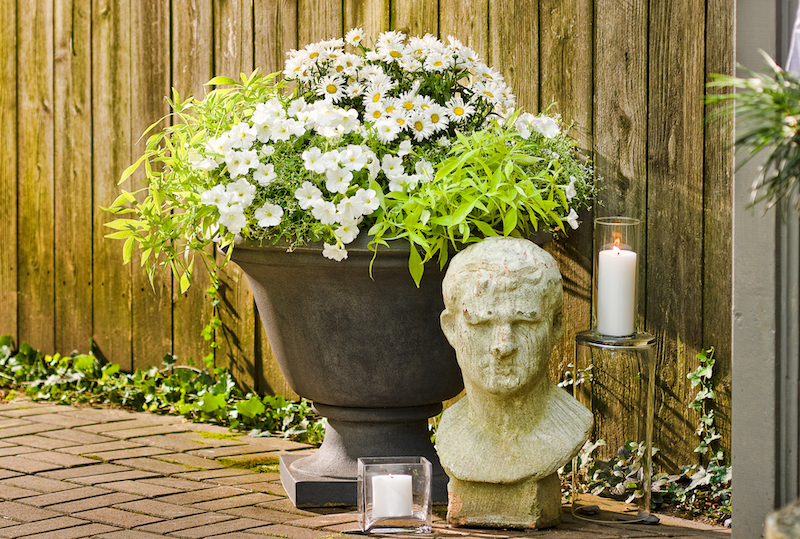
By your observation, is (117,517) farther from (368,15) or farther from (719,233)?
(368,15)

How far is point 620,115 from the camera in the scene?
10.4 feet

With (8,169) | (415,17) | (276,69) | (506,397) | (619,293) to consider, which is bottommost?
(506,397)

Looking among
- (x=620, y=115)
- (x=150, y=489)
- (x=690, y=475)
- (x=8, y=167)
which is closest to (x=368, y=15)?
(x=620, y=115)

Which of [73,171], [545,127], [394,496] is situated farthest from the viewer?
[73,171]

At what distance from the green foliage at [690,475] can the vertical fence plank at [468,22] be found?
4.67ft

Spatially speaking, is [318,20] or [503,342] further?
[318,20]

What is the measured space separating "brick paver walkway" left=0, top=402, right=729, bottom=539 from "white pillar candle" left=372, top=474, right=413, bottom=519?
88mm

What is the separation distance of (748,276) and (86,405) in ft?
10.5

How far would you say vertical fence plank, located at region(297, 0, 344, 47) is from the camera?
12.7ft

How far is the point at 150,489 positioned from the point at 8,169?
2919mm

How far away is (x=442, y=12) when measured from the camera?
3.59 m

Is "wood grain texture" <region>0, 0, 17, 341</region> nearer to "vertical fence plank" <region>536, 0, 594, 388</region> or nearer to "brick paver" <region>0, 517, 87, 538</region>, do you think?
"brick paver" <region>0, 517, 87, 538</region>

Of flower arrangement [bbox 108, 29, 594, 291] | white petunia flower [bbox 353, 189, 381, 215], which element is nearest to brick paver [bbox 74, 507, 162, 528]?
flower arrangement [bbox 108, 29, 594, 291]

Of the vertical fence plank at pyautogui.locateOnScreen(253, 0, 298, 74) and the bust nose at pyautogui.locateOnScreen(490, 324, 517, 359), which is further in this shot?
the vertical fence plank at pyautogui.locateOnScreen(253, 0, 298, 74)
